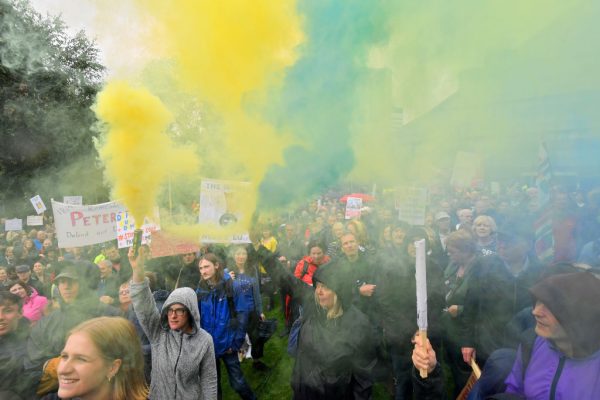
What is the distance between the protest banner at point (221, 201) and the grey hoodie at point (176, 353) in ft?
2.80

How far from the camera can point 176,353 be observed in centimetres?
350

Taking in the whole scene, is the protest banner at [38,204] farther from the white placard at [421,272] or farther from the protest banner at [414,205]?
the white placard at [421,272]

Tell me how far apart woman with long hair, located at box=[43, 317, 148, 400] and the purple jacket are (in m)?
2.18

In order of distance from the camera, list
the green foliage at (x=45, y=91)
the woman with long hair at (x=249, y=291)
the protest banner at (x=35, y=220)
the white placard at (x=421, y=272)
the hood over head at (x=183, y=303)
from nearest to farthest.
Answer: the white placard at (x=421, y=272) → the hood over head at (x=183, y=303) → the green foliage at (x=45, y=91) → the woman with long hair at (x=249, y=291) → the protest banner at (x=35, y=220)

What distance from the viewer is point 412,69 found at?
155 inches

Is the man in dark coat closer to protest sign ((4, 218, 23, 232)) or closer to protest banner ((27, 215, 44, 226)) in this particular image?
protest banner ((27, 215, 44, 226))

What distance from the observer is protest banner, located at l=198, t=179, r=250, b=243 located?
13.4ft

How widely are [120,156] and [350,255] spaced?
2.71 metres

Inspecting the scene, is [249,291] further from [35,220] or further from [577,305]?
[35,220]

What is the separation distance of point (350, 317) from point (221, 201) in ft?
5.34

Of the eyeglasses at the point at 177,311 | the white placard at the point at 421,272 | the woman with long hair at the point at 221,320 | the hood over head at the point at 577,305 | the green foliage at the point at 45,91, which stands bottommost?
the woman with long hair at the point at 221,320

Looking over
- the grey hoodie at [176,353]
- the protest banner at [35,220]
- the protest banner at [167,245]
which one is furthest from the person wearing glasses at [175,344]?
the protest banner at [35,220]

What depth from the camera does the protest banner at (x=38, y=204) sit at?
1146cm

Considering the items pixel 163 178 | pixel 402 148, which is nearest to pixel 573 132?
pixel 402 148
